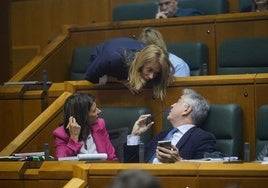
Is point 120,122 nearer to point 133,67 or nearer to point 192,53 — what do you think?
point 133,67

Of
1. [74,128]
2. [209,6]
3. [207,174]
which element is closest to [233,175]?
[207,174]

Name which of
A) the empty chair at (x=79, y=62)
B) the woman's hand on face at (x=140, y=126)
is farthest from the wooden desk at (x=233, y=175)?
the empty chair at (x=79, y=62)

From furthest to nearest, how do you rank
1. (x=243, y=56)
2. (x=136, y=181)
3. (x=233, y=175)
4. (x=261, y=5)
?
(x=261, y=5)
(x=243, y=56)
(x=233, y=175)
(x=136, y=181)

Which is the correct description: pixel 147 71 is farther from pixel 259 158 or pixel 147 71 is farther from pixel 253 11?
pixel 253 11

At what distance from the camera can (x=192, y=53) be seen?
6.86ft

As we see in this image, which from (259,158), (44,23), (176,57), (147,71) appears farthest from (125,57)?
(44,23)

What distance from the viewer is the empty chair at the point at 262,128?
160 centimetres

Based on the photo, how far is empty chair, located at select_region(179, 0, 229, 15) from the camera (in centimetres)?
238

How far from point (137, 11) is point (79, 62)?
355 mm

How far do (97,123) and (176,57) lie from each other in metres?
0.37

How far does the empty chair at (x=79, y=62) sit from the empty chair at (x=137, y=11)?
0.94ft

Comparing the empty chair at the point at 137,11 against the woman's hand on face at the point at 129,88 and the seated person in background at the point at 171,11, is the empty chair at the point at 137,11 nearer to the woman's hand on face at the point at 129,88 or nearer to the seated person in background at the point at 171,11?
the seated person in background at the point at 171,11

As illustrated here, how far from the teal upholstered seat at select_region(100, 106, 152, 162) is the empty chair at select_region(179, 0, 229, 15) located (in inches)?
29.6

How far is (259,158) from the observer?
5.09ft
